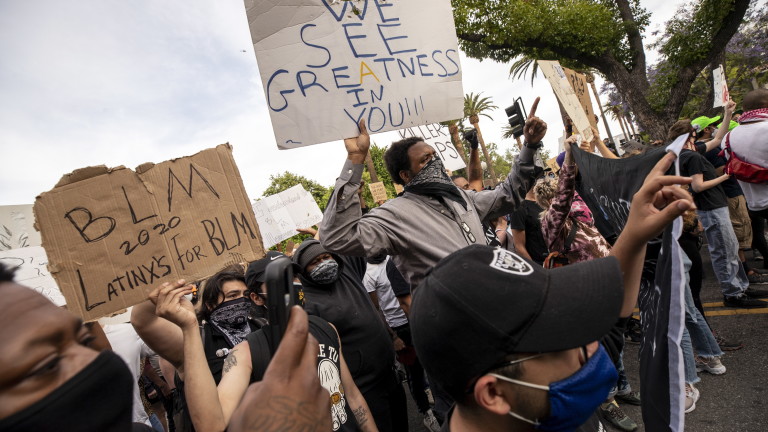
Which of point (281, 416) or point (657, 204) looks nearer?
point (281, 416)

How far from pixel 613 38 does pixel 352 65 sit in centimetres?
1524

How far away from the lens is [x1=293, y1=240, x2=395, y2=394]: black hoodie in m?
2.59

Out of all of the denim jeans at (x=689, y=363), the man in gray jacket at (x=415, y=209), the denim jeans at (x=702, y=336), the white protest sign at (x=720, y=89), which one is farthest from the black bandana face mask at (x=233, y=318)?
the white protest sign at (x=720, y=89)

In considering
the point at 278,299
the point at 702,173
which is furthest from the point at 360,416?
the point at 702,173

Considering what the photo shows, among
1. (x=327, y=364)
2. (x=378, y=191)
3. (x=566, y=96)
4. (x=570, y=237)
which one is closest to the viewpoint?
(x=327, y=364)

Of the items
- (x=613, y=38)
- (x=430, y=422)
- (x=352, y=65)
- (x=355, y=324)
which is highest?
(x=613, y=38)

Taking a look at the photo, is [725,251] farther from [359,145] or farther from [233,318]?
[233,318]

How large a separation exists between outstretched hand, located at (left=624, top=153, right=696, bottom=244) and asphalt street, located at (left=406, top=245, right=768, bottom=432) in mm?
2249

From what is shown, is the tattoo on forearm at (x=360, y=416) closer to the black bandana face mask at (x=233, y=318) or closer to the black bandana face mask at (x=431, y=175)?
the black bandana face mask at (x=233, y=318)

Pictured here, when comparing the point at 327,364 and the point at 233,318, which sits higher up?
the point at 233,318

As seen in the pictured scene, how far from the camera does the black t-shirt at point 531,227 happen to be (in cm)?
412

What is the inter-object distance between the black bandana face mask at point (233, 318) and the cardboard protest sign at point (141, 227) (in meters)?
0.73

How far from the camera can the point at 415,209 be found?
2.33 m

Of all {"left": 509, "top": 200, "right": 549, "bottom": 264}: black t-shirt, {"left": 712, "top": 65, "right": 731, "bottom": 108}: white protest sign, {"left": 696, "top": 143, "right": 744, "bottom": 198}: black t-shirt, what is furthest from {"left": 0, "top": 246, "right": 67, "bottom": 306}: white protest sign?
{"left": 696, "top": 143, "right": 744, "bottom": 198}: black t-shirt
